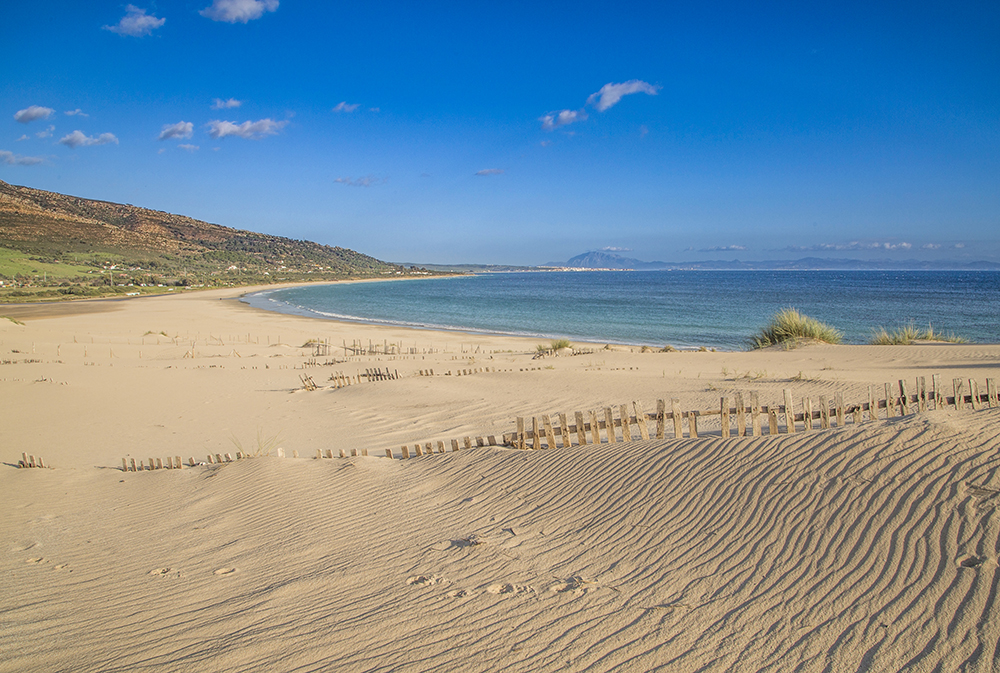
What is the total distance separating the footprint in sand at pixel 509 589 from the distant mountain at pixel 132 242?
253ft

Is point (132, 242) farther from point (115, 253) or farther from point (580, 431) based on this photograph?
point (580, 431)

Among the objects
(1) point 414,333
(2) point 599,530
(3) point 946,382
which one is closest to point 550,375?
(3) point 946,382

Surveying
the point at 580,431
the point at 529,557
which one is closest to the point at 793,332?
the point at 580,431

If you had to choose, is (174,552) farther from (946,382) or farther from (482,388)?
(946,382)

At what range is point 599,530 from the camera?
17.7 ft

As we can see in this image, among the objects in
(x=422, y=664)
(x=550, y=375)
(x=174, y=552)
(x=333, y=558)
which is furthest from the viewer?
(x=550, y=375)

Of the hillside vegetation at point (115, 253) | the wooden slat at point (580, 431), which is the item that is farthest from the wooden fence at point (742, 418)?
the hillside vegetation at point (115, 253)

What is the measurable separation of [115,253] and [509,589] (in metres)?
103

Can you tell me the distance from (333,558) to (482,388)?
9.60 metres

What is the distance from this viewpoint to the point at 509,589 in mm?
4426

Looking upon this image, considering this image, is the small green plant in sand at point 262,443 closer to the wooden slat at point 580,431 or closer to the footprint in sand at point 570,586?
the wooden slat at point 580,431

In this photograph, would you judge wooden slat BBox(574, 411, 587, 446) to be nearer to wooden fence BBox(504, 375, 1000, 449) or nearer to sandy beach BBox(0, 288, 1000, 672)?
wooden fence BBox(504, 375, 1000, 449)

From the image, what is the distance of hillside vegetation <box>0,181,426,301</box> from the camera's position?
210ft

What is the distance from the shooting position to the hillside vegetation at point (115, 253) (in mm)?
64125
